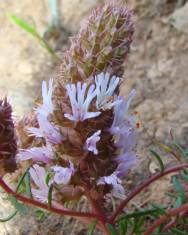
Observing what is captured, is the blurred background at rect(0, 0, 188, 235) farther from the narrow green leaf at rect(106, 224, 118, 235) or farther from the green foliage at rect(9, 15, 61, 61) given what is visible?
the narrow green leaf at rect(106, 224, 118, 235)

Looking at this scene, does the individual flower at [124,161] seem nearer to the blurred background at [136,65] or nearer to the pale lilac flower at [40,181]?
the pale lilac flower at [40,181]

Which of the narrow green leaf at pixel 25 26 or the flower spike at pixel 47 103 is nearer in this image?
the flower spike at pixel 47 103

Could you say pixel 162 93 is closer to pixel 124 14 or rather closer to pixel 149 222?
pixel 149 222

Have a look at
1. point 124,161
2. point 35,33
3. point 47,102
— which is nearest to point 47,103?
point 47,102

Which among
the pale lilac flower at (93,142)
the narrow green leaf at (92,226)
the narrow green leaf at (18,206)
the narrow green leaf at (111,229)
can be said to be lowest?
the narrow green leaf at (111,229)

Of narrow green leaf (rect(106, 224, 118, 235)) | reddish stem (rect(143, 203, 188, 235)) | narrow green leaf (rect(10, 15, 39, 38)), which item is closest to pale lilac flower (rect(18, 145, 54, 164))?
narrow green leaf (rect(106, 224, 118, 235))

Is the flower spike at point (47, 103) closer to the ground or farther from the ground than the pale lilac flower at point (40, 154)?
farther from the ground

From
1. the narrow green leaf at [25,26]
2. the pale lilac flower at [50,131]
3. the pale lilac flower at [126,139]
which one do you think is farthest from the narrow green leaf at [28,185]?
the narrow green leaf at [25,26]
